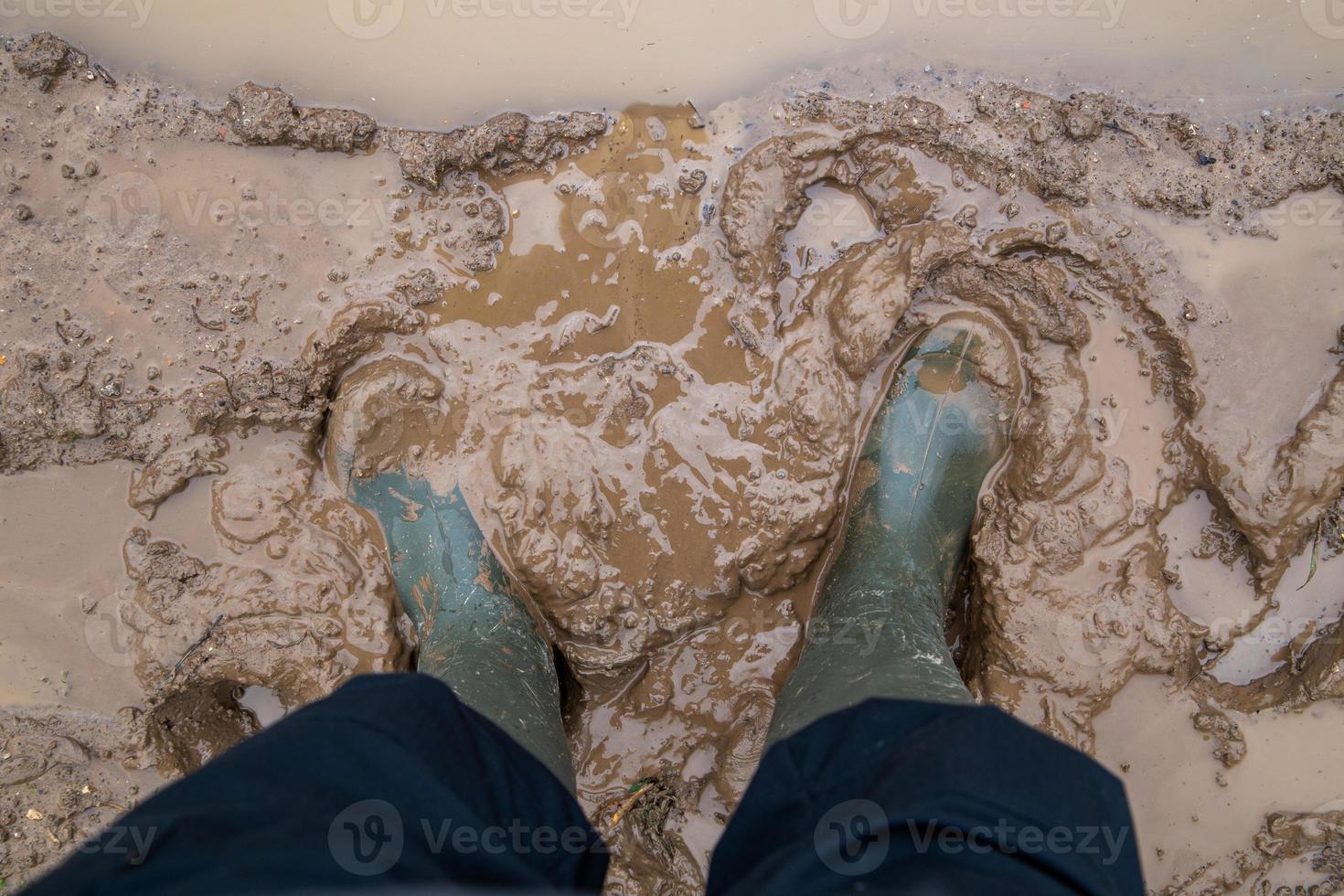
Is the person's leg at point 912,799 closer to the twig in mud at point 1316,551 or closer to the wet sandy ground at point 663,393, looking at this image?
the wet sandy ground at point 663,393

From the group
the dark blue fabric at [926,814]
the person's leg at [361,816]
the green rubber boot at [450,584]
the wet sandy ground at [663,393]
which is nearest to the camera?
the person's leg at [361,816]

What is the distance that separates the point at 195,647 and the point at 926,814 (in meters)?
1.54

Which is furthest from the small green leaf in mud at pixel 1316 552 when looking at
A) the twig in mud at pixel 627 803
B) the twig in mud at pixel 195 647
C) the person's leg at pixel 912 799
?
the twig in mud at pixel 195 647

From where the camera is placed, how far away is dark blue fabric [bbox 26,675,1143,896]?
32.7 inches

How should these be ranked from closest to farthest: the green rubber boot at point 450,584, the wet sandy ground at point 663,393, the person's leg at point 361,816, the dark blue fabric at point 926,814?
1. the person's leg at point 361,816
2. the dark blue fabric at point 926,814
3. the green rubber boot at point 450,584
4. the wet sandy ground at point 663,393

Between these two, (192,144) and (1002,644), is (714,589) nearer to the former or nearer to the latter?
(1002,644)

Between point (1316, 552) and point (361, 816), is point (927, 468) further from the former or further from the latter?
point (361, 816)

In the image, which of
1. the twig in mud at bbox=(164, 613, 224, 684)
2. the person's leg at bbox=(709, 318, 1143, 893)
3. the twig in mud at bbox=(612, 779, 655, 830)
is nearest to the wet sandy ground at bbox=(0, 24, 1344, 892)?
the twig in mud at bbox=(164, 613, 224, 684)

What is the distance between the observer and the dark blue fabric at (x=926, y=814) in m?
0.92

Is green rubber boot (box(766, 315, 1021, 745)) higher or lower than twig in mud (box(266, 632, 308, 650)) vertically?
higher

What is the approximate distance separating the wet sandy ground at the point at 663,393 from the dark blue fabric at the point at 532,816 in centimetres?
67

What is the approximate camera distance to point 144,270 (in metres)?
1.74

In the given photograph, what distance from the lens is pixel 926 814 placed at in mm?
918

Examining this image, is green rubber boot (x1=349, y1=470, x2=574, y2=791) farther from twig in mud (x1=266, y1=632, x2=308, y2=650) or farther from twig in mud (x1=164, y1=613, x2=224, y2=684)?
twig in mud (x1=164, y1=613, x2=224, y2=684)
